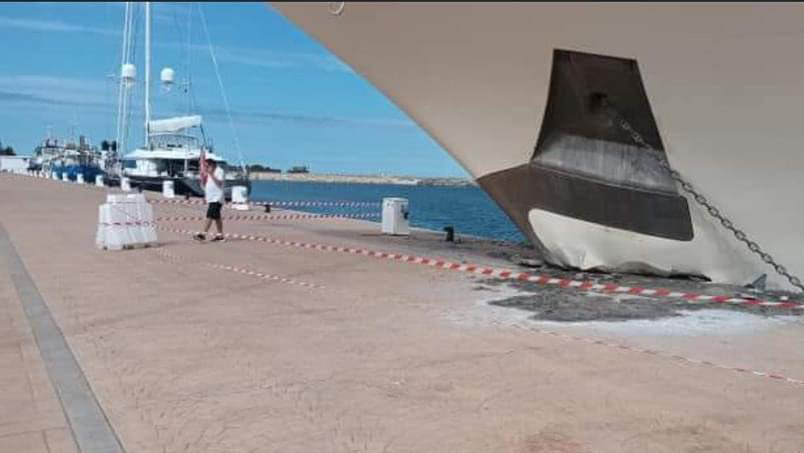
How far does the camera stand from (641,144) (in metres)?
8.66

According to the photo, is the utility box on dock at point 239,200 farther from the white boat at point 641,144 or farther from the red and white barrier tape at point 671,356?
the red and white barrier tape at point 671,356

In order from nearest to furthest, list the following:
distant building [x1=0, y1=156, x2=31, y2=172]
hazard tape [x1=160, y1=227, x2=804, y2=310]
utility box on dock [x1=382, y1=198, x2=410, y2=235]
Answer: hazard tape [x1=160, y1=227, x2=804, y2=310], utility box on dock [x1=382, y1=198, x2=410, y2=235], distant building [x1=0, y1=156, x2=31, y2=172]

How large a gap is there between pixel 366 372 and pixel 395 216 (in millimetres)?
10330

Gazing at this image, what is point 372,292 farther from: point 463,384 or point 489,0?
point 489,0

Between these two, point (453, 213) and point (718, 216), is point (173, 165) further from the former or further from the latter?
point (718, 216)

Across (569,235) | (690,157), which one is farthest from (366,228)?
(690,157)

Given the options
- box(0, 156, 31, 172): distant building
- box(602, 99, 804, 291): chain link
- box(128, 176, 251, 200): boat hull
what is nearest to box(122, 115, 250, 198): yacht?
box(128, 176, 251, 200): boat hull

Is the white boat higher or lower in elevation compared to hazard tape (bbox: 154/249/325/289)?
higher

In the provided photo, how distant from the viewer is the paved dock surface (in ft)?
13.3

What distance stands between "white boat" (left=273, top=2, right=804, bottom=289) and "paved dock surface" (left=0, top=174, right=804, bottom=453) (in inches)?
48.3

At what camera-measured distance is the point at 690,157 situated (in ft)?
27.3

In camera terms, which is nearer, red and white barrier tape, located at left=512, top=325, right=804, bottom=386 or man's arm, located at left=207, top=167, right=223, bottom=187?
red and white barrier tape, located at left=512, top=325, right=804, bottom=386

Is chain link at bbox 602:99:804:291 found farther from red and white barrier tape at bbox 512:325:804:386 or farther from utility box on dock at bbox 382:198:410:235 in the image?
utility box on dock at bbox 382:198:410:235

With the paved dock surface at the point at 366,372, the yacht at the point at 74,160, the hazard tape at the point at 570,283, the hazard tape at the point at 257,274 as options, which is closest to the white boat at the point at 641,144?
the hazard tape at the point at 570,283
